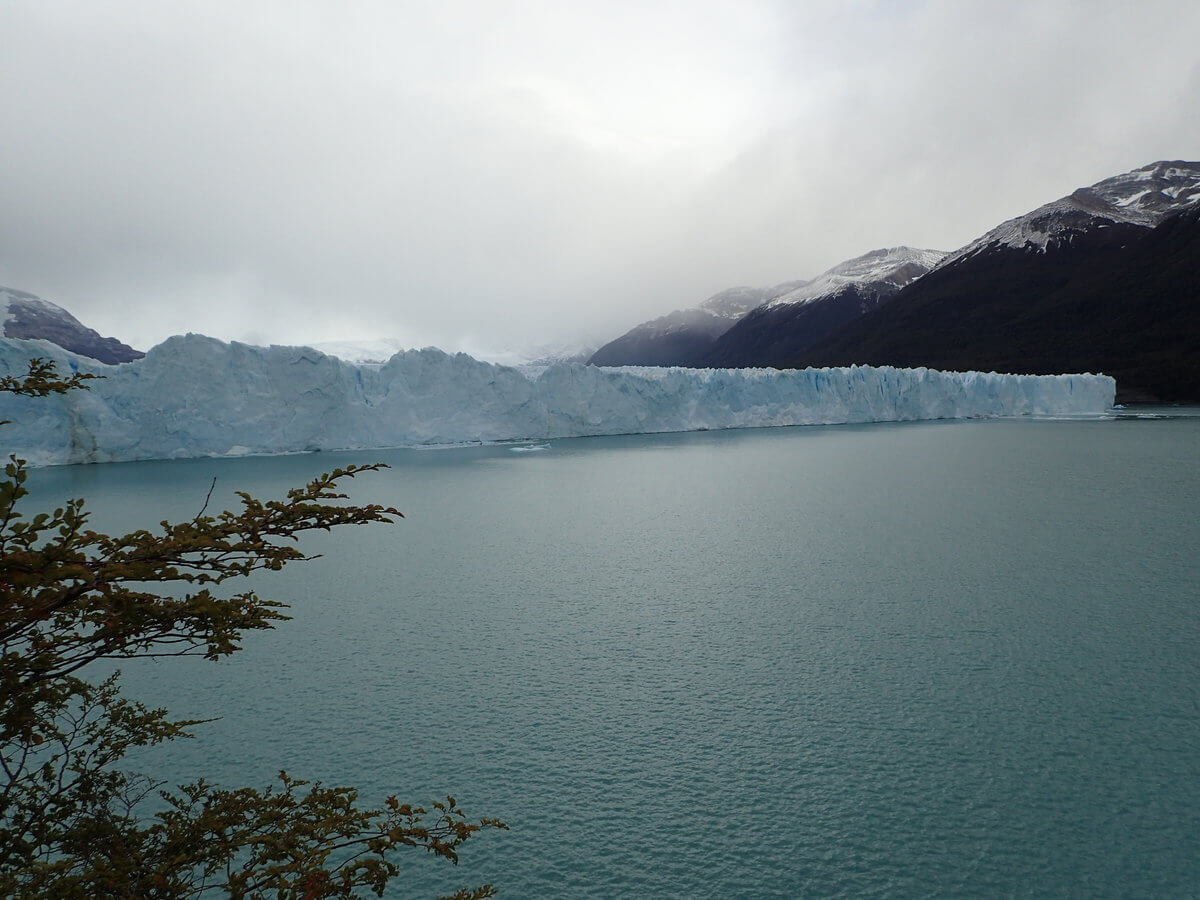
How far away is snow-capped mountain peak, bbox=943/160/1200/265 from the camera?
8250 cm

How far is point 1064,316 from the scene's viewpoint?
6575cm

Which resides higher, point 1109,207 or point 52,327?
point 1109,207

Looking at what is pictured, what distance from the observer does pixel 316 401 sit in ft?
90.6

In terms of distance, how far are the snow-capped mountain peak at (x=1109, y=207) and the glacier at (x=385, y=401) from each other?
5877 cm

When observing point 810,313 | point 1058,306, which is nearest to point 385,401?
point 1058,306

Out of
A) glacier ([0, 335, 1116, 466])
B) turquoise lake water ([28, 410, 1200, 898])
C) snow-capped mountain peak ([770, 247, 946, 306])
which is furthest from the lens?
snow-capped mountain peak ([770, 247, 946, 306])

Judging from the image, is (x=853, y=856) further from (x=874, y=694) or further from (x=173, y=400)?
(x=173, y=400)

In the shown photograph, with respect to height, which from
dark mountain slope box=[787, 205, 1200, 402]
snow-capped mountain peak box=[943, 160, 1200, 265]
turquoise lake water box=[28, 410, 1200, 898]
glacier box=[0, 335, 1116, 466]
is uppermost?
snow-capped mountain peak box=[943, 160, 1200, 265]

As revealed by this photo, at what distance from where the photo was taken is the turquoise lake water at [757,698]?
368cm

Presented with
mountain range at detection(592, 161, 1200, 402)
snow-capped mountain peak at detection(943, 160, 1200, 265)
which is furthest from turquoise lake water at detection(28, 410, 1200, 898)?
snow-capped mountain peak at detection(943, 160, 1200, 265)

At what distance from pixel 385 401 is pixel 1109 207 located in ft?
325

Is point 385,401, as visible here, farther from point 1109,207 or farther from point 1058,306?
point 1109,207

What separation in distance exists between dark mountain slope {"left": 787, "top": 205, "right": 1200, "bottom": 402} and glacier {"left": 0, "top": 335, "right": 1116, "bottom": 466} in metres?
21.6

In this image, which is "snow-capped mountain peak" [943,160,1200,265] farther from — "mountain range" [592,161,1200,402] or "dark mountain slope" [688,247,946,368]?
"dark mountain slope" [688,247,946,368]
